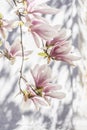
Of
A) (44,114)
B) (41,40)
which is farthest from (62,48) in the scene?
(44,114)

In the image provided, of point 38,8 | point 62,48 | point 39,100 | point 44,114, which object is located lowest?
point 44,114

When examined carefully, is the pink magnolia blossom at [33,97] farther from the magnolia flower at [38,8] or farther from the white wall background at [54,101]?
the white wall background at [54,101]

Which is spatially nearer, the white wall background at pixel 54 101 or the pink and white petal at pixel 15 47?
the pink and white petal at pixel 15 47

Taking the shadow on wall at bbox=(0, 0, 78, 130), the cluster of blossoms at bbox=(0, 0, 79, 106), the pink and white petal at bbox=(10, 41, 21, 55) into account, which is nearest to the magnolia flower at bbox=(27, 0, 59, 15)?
the cluster of blossoms at bbox=(0, 0, 79, 106)

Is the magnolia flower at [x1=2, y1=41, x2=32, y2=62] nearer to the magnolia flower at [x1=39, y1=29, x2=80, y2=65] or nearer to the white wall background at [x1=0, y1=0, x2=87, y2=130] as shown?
the magnolia flower at [x1=39, y1=29, x2=80, y2=65]

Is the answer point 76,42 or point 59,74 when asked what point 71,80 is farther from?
Answer: point 76,42

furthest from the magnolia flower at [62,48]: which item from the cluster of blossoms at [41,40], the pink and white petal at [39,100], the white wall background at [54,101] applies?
the white wall background at [54,101]

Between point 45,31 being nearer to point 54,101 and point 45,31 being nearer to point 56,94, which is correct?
point 56,94

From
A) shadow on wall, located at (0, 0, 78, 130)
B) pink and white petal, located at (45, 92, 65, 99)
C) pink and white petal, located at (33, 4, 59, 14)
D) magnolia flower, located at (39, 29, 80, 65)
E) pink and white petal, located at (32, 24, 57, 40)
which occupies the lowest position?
shadow on wall, located at (0, 0, 78, 130)
